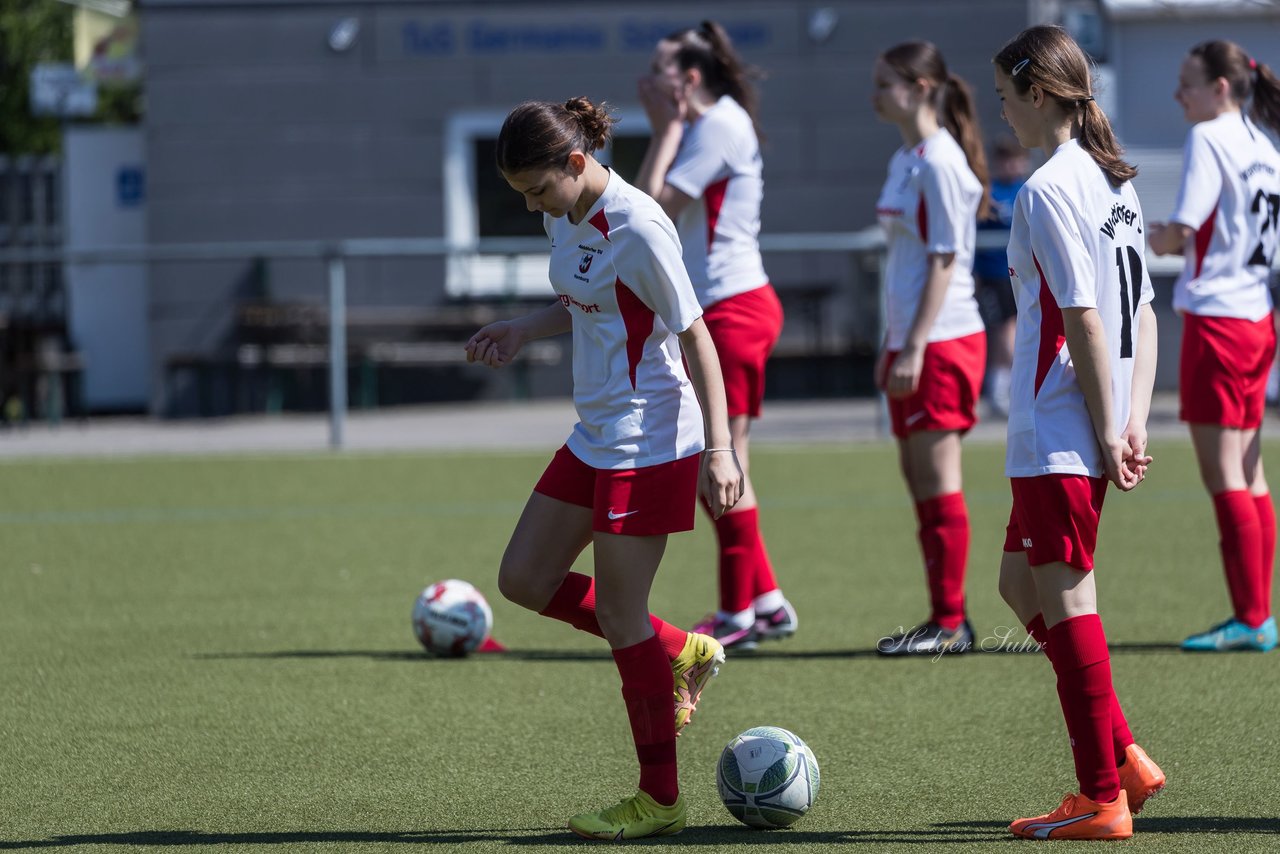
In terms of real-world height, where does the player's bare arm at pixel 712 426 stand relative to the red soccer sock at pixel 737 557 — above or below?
above

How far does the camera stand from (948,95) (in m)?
6.20

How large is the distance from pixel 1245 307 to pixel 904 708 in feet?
6.23

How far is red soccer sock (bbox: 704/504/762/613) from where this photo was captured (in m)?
6.14

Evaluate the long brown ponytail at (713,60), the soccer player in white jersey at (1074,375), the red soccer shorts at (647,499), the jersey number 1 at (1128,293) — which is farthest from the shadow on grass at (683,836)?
the long brown ponytail at (713,60)

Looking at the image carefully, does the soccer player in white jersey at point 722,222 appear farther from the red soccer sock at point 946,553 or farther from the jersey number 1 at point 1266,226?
the jersey number 1 at point 1266,226

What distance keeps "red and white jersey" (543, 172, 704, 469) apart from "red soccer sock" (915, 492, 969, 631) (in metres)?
2.24

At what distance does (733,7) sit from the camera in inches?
720

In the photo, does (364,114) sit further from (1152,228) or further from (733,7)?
(1152,228)

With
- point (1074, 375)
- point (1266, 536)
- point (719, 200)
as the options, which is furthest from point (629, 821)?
point (1266, 536)

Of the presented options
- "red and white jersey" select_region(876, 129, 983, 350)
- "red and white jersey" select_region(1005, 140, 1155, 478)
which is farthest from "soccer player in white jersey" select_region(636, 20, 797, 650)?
"red and white jersey" select_region(1005, 140, 1155, 478)

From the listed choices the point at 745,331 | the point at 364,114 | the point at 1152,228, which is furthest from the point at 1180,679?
the point at 364,114

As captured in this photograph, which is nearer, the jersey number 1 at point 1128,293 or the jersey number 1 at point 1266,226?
the jersey number 1 at point 1128,293

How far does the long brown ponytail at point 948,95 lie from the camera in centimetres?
601

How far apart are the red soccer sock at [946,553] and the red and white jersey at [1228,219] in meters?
1.06
